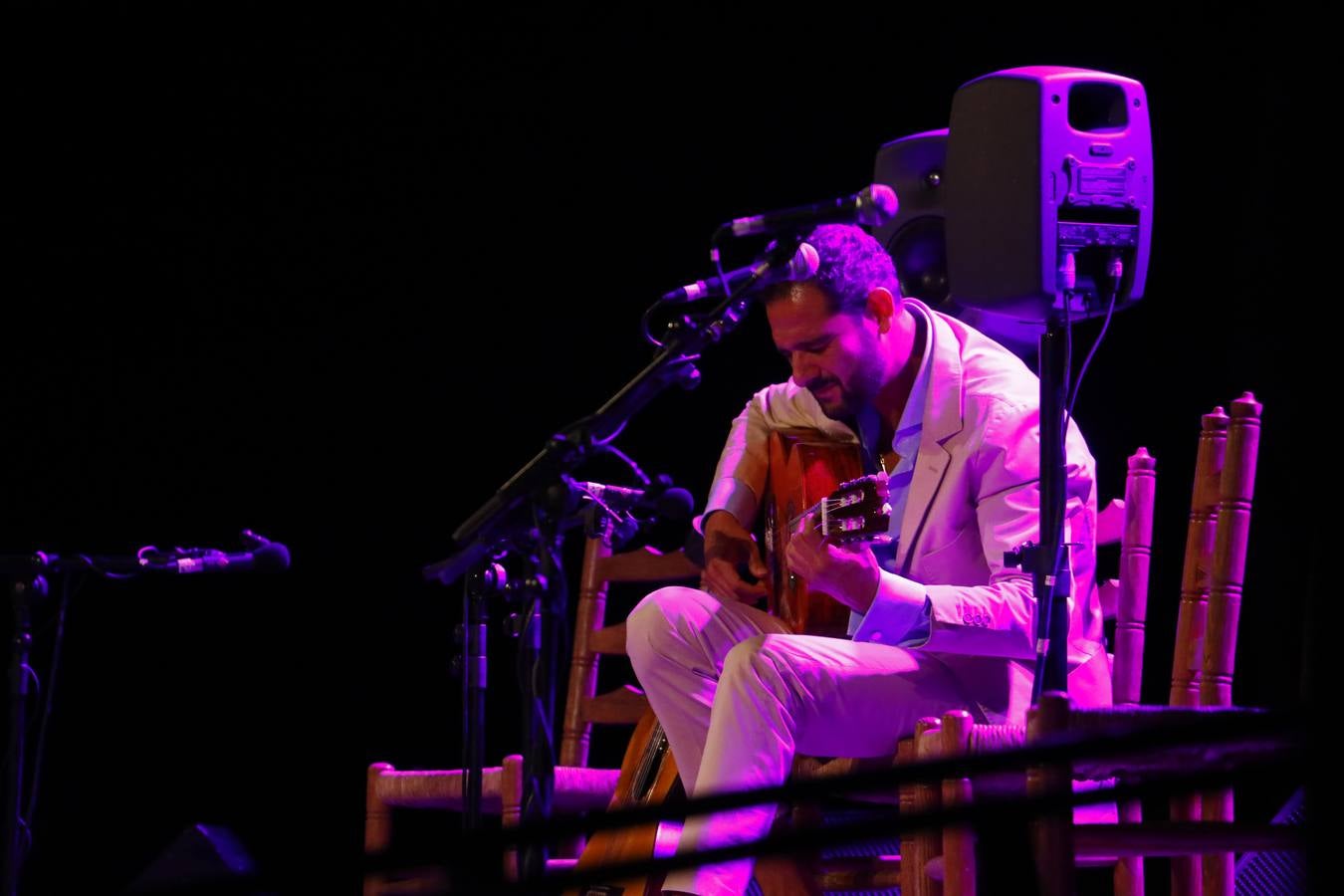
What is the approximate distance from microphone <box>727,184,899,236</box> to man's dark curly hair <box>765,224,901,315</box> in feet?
2.04

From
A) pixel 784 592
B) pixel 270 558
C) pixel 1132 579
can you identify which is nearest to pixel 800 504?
pixel 784 592

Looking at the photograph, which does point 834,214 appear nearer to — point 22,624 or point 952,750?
point 952,750

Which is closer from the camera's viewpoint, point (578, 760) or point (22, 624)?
point (22, 624)

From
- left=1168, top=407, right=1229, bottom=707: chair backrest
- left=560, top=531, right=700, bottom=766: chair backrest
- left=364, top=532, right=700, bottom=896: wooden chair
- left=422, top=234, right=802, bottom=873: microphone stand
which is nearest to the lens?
left=422, top=234, right=802, bottom=873: microphone stand

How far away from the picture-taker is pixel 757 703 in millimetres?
2150

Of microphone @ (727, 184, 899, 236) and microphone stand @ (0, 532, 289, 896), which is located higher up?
microphone @ (727, 184, 899, 236)

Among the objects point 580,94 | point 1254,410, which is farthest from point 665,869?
point 580,94

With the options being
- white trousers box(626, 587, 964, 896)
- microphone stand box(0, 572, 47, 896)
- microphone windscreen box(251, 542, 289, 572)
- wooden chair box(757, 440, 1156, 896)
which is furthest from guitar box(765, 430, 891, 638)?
microphone stand box(0, 572, 47, 896)

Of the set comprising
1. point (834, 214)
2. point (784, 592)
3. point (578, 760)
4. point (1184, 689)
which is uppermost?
point (834, 214)

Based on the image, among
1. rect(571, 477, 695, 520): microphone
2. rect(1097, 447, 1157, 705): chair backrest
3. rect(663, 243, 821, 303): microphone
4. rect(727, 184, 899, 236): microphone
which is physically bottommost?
rect(1097, 447, 1157, 705): chair backrest

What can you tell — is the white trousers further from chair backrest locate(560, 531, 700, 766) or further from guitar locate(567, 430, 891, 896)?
chair backrest locate(560, 531, 700, 766)

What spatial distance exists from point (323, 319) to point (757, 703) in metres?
2.08

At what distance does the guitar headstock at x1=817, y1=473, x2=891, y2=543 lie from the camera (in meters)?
2.20

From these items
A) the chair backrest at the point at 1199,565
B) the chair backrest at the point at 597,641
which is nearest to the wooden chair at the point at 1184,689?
the chair backrest at the point at 1199,565
